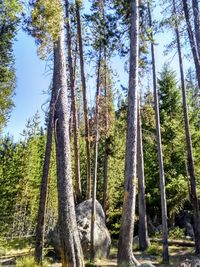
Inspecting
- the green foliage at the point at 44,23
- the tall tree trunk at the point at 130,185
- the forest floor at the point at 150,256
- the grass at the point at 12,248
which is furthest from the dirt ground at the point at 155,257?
the green foliage at the point at 44,23

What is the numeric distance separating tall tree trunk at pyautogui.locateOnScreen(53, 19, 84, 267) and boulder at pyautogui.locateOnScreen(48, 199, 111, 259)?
18.6 ft

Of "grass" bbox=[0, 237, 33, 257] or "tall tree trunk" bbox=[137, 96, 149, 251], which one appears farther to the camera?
"tall tree trunk" bbox=[137, 96, 149, 251]

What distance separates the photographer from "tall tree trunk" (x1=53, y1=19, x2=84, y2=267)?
712cm

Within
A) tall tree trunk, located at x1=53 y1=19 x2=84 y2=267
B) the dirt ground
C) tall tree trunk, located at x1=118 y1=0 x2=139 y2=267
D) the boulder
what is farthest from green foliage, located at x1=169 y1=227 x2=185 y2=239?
tall tree trunk, located at x1=53 y1=19 x2=84 y2=267

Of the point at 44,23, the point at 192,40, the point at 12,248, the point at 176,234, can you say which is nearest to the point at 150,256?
the point at 176,234

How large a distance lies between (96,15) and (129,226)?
987 cm

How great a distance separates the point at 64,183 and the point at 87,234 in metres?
6.18

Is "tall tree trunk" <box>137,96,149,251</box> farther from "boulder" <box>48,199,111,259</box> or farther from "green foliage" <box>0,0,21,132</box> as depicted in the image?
"green foliage" <box>0,0,21,132</box>

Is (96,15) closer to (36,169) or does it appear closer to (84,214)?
(84,214)

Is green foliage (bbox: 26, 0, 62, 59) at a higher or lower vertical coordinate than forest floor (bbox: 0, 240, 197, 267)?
higher

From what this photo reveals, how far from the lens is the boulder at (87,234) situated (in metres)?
12.7

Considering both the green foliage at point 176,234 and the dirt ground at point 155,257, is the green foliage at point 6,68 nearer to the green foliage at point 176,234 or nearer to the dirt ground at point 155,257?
the dirt ground at point 155,257

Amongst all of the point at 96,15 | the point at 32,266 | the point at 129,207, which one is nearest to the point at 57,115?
the point at 129,207

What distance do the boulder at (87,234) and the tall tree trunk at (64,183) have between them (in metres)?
5.67
